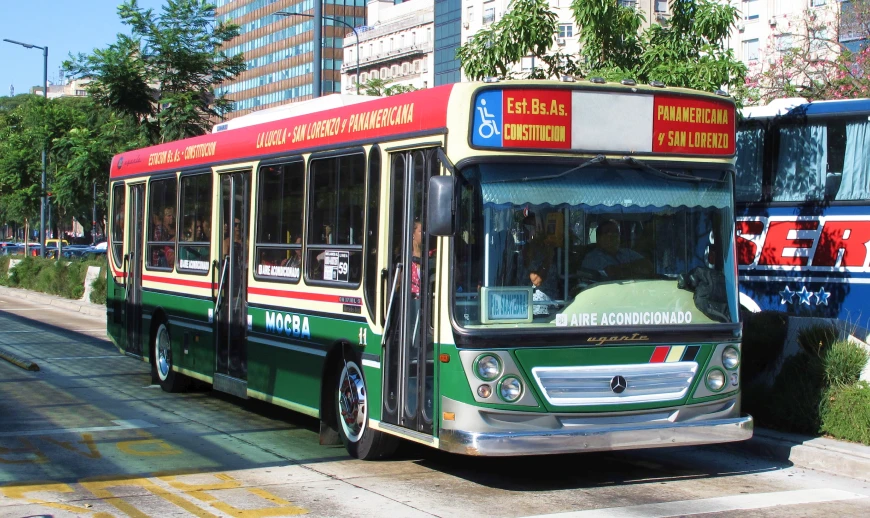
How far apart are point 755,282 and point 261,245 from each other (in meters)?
7.76

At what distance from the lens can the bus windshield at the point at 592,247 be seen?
8102 millimetres

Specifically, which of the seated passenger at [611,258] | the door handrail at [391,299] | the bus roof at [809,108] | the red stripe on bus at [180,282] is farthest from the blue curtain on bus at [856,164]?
the door handrail at [391,299]

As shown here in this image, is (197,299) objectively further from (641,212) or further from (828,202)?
(828,202)

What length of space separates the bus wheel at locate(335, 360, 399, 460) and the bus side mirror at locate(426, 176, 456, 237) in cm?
209

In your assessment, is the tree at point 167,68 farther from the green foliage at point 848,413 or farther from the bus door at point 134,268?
the green foliage at point 848,413

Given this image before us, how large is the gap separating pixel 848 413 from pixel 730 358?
1.76m

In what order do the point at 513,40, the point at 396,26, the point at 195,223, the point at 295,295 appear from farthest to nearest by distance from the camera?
1. the point at 396,26
2. the point at 513,40
3. the point at 195,223
4. the point at 295,295

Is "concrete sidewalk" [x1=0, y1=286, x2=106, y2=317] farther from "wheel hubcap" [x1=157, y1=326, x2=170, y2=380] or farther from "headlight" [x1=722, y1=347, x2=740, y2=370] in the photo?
"headlight" [x1=722, y1=347, x2=740, y2=370]

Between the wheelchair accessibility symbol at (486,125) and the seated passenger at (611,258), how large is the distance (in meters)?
1.03

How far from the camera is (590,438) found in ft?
26.6

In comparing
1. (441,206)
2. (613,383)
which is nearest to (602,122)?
(441,206)

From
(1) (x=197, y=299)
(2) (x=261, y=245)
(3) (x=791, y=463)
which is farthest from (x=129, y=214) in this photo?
(3) (x=791, y=463)

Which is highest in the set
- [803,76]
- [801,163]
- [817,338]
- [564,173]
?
[803,76]

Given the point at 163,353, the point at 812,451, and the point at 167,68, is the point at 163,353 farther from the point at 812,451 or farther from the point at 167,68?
the point at 167,68
